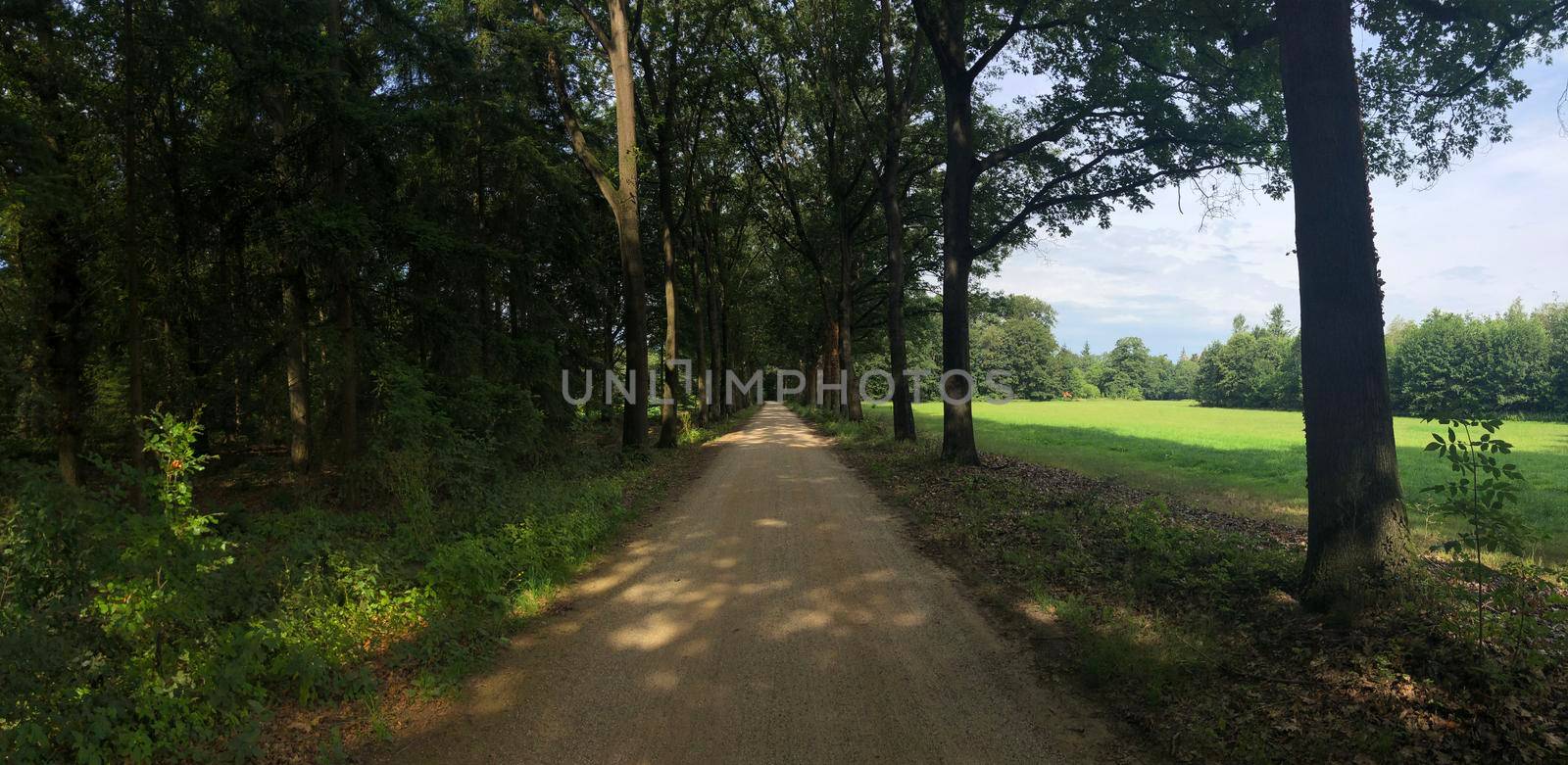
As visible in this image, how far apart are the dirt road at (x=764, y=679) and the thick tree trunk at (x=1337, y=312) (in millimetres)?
2712

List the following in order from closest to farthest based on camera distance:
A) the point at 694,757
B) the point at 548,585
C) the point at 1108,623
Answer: the point at 694,757 < the point at 1108,623 < the point at 548,585

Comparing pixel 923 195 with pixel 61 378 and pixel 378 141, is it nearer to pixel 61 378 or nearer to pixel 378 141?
pixel 378 141

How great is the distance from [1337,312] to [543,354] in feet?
45.3

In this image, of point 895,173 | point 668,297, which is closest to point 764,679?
point 895,173

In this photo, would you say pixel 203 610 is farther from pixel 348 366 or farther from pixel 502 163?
pixel 502 163

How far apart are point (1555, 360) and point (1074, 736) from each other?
58903mm

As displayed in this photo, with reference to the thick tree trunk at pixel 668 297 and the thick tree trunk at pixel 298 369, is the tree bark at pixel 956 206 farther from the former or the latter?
the thick tree trunk at pixel 298 369

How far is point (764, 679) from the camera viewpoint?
4488 millimetres

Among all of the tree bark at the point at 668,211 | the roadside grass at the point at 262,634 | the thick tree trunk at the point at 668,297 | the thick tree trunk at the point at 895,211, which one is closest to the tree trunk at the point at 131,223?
the roadside grass at the point at 262,634

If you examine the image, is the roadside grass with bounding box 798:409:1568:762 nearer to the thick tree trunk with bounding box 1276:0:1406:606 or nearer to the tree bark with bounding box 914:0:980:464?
the thick tree trunk with bounding box 1276:0:1406:606

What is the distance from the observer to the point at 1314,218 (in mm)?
5230

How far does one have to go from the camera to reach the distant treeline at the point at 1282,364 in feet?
130

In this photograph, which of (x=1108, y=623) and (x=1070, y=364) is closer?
(x=1108, y=623)

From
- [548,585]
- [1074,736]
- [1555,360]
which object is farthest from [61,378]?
[1555,360]
